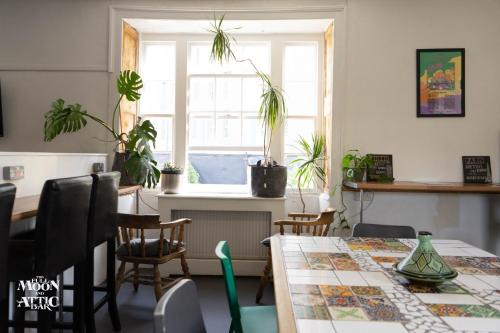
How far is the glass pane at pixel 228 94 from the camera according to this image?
14.7 ft

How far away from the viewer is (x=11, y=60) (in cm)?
415

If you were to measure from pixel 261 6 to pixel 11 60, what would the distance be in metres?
2.83

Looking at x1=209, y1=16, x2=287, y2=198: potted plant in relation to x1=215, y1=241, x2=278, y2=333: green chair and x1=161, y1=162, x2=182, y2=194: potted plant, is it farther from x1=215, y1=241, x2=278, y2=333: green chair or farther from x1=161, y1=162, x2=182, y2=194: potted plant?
x1=215, y1=241, x2=278, y2=333: green chair

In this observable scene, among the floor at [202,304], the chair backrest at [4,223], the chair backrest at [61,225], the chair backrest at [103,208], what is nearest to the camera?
the chair backrest at [4,223]

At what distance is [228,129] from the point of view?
4.50 m

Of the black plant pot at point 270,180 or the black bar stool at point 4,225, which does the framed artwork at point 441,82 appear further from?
the black bar stool at point 4,225

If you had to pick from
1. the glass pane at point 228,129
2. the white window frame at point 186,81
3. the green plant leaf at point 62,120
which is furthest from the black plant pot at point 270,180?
the green plant leaf at point 62,120

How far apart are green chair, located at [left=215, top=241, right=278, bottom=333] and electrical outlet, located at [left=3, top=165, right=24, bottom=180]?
4.94 ft

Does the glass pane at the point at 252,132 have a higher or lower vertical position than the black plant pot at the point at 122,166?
higher

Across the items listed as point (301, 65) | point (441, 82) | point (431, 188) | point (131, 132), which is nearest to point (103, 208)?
point (131, 132)

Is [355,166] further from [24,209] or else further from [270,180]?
[24,209]

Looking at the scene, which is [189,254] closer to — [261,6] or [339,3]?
[261,6]

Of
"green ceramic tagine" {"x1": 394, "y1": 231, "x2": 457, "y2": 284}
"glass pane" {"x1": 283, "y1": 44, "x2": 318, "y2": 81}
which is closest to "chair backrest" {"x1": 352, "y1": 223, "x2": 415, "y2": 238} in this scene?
"green ceramic tagine" {"x1": 394, "y1": 231, "x2": 457, "y2": 284}

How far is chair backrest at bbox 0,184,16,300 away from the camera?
1355 millimetres
